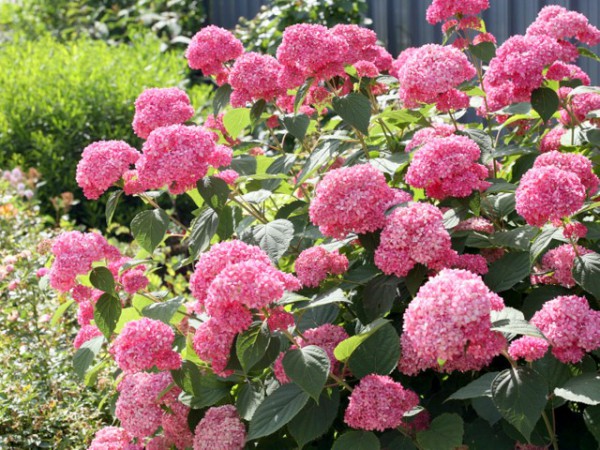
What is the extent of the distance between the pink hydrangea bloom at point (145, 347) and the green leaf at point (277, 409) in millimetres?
299

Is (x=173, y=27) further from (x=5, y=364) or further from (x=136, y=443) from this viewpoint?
(x=136, y=443)

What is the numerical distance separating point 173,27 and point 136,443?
6696 millimetres

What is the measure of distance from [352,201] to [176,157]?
0.46 m

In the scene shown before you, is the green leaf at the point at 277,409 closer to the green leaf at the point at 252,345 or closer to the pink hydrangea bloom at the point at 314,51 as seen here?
the green leaf at the point at 252,345

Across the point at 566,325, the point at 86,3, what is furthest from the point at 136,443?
the point at 86,3

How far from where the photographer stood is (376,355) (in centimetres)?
198

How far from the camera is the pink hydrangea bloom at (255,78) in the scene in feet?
8.55

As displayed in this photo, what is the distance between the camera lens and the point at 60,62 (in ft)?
24.1

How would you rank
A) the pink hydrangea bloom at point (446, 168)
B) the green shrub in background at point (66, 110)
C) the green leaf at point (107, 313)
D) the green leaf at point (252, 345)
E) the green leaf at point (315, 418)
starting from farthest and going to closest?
the green shrub in background at point (66, 110)
the green leaf at point (107, 313)
the pink hydrangea bloom at point (446, 168)
the green leaf at point (315, 418)
the green leaf at point (252, 345)

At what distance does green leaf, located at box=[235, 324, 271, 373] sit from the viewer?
1.84 metres

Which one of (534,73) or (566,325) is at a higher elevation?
(534,73)

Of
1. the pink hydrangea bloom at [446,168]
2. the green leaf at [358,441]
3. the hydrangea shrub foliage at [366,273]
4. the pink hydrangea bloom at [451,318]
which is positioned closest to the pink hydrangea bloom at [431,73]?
the hydrangea shrub foliage at [366,273]

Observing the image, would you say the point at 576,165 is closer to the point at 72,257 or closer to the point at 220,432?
the point at 220,432

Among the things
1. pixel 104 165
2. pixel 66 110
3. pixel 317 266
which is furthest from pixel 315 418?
pixel 66 110
